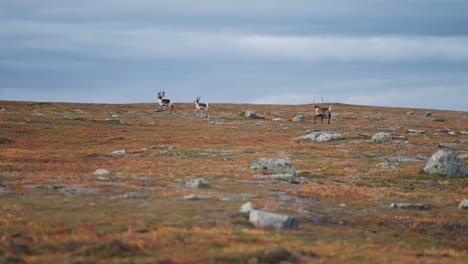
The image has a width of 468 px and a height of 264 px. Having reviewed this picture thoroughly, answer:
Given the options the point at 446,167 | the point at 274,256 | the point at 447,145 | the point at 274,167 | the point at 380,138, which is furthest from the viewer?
the point at 380,138

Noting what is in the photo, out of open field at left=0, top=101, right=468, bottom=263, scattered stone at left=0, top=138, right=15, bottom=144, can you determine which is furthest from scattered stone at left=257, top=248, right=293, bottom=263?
scattered stone at left=0, top=138, right=15, bottom=144

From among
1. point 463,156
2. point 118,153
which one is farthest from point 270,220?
point 463,156

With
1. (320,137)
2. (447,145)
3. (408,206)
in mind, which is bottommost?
(408,206)

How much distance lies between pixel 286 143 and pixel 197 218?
126ft

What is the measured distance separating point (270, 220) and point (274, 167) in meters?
15.4

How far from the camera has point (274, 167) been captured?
1438 inches

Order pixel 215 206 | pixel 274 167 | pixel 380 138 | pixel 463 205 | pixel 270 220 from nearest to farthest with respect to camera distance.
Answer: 1. pixel 270 220
2. pixel 215 206
3. pixel 463 205
4. pixel 274 167
5. pixel 380 138

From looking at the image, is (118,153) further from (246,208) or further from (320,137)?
(246,208)

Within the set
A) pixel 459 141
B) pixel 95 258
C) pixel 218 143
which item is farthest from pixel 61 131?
pixel 95 258

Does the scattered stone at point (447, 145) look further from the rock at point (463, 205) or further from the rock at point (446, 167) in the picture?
the rock at point (463, 205)

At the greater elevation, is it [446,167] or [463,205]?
[446,167]

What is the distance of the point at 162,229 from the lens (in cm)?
1984

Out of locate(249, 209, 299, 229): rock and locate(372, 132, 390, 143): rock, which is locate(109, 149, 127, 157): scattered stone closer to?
locate(249, 209, 299, 229): rock

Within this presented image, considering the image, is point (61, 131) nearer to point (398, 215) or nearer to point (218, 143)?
point (218, 143)
